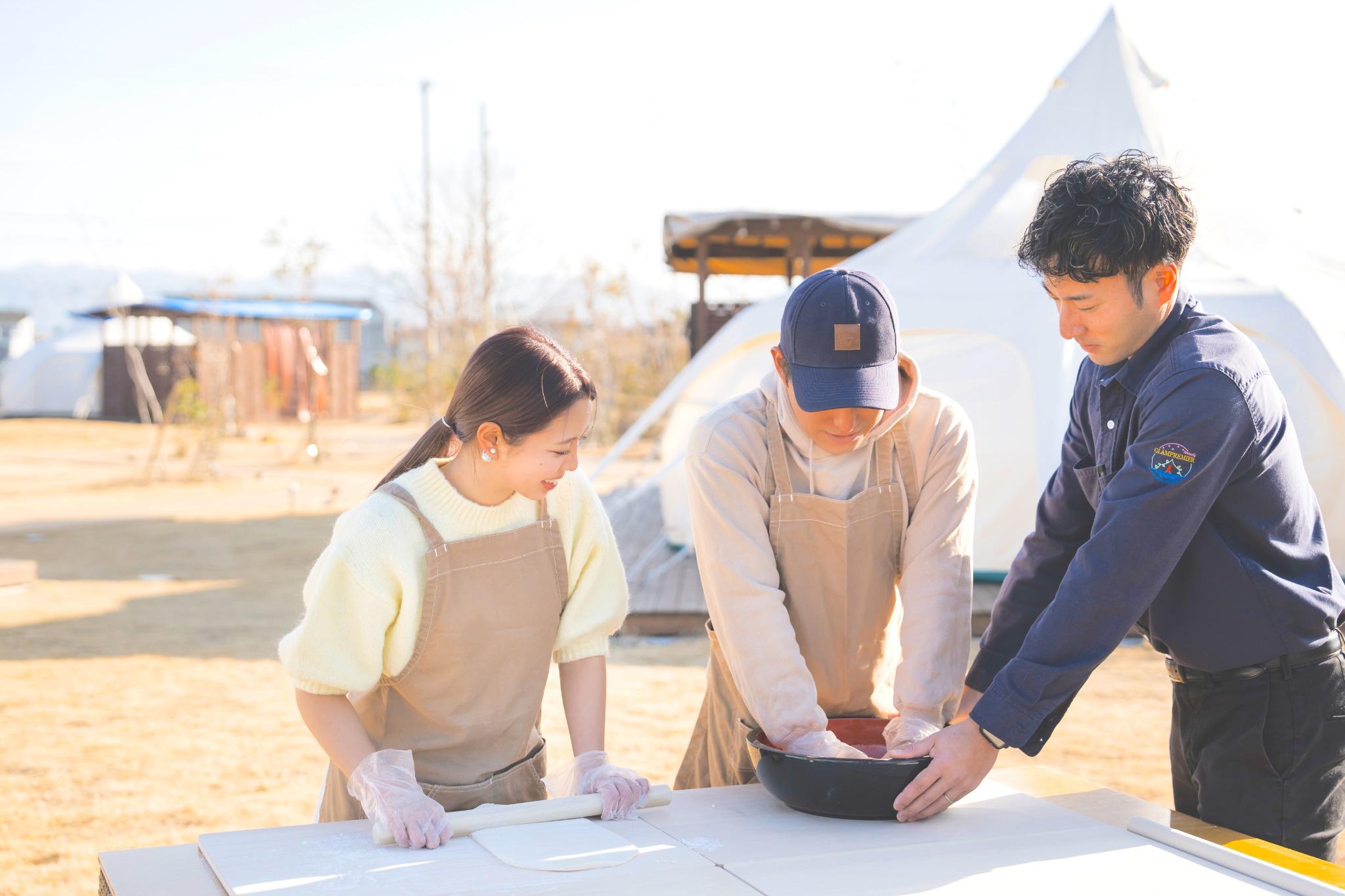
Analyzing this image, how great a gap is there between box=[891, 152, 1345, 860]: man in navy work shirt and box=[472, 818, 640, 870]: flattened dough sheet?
0.38 meters

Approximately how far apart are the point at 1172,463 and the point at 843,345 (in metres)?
0.46

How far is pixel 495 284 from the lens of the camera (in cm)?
2256

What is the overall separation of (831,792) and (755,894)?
29 centimetres

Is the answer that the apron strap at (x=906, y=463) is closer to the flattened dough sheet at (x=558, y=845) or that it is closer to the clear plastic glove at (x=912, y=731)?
the clear plastic glove at (x=912, y=731)

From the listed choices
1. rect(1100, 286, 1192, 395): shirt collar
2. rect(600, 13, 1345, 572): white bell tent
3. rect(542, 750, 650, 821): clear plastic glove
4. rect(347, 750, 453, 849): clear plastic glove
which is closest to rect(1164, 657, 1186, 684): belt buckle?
rect(1100, 286, 1192, 395): shirt collar

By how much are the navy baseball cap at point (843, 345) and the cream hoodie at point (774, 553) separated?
0.07 m

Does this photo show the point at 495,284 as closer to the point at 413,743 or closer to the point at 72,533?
the point at 72,533

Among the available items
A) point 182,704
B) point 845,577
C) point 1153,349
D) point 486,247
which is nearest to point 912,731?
point 845,577

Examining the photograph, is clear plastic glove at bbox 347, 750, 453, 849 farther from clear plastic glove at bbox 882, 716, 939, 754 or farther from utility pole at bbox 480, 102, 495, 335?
utility pole at bbox 480, 102, 495, 335

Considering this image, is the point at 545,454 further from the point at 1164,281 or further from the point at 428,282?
the point at 428,282

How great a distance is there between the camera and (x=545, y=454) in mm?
1739

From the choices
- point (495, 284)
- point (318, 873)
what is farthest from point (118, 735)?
point (495, 284)

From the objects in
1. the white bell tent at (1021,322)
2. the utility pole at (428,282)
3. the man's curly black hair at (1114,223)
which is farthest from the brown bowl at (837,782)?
the utility pole at (428,282)

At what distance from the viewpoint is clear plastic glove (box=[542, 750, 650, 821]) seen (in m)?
1.60
